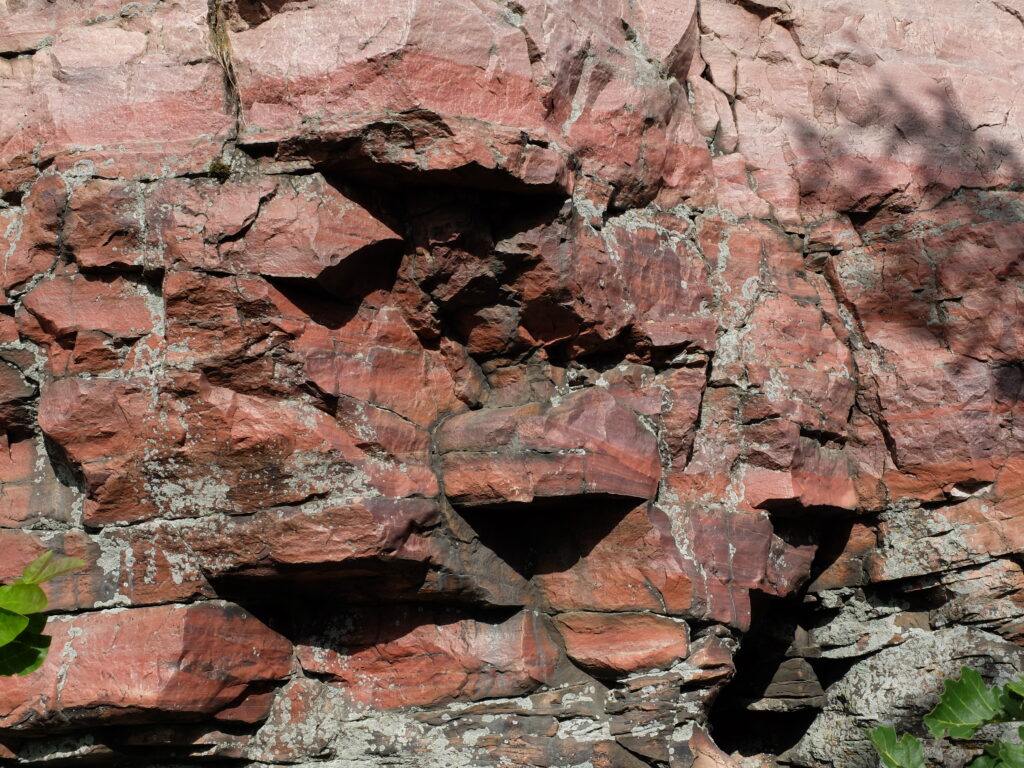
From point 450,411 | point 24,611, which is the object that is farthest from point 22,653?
point 450,411

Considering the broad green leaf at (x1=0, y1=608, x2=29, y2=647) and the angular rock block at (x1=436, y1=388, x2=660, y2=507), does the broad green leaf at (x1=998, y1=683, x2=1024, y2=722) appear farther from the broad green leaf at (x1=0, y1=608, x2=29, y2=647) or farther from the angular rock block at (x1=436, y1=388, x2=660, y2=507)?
the broad green leaf at (x1=0, y1=608, x2=29, y2=647)

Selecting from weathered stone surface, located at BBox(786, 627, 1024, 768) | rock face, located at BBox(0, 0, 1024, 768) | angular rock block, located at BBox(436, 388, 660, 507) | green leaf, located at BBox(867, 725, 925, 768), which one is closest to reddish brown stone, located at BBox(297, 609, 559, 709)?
rock face, located at BBox(0, 0, 1024, 768)

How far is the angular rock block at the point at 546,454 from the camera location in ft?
10.3

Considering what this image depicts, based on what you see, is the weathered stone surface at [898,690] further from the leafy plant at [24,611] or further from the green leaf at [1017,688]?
the leafy plant at [24,611]

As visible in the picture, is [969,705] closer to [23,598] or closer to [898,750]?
[898,750]

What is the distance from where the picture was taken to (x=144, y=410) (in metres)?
3.04

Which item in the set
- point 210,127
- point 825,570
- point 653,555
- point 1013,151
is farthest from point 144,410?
point 1013,151

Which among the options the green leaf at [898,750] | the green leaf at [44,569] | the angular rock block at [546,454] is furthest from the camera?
the angular rock block at [546,454]

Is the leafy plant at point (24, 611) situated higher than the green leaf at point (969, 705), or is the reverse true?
the leafy plant at point (24, 611)

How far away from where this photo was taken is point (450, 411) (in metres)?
3.33

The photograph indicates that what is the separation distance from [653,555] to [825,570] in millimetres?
843

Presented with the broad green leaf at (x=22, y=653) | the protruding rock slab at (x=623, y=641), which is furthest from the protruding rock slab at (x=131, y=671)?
the broad green leaf at (x=22, y=653)

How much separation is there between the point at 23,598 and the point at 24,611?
0.05 feet

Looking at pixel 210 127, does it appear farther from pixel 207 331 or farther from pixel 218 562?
pixel 218 562
